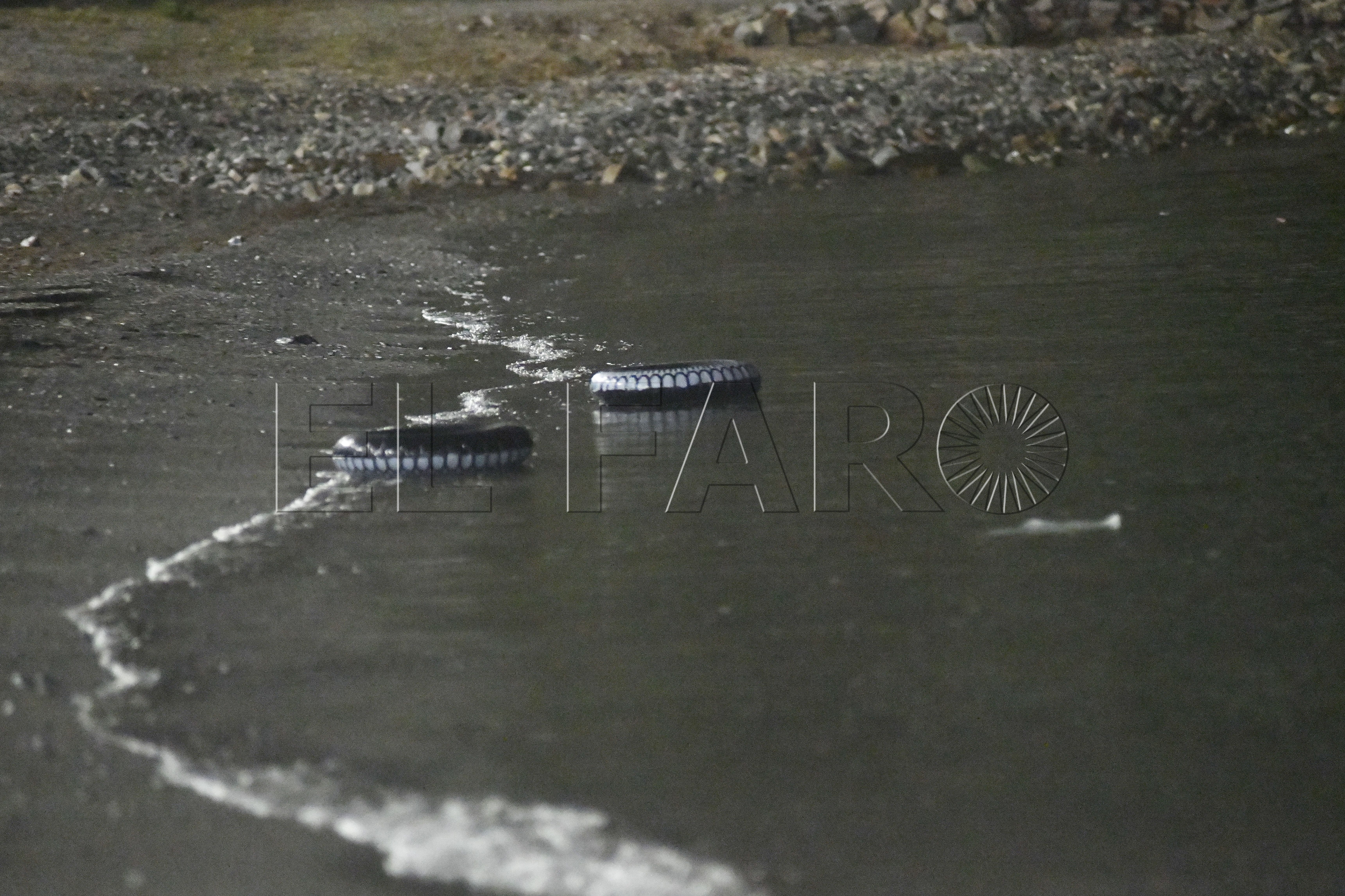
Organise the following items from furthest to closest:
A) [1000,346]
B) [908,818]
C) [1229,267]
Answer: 1. [1229,267]
2. [1000,346]
3. [908,818]

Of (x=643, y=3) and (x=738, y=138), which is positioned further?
(x=643, y=3)

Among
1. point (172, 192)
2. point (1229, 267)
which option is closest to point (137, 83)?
point (172, 192)

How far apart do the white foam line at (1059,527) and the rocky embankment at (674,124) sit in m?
11.8

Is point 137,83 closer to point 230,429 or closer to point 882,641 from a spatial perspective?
point 230,429

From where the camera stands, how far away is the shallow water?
8.92 ft

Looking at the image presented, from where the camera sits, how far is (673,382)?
255 inches

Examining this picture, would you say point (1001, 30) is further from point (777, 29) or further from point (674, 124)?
point (674, 124)

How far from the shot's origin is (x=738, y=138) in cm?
1839

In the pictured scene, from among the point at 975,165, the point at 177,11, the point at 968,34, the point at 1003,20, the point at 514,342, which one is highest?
the point at 177,11

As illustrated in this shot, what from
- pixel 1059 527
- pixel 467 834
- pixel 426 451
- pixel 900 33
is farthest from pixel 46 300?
pixel 900 33

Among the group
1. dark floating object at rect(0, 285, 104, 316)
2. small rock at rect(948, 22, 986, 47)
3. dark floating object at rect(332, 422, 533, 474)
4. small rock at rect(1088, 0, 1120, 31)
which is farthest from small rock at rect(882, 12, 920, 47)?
dark floating object at rect(332, 422, 533, 474)

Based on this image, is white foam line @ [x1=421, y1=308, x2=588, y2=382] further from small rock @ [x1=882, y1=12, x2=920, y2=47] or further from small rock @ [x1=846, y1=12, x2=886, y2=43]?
small rock @ [x1=882, y1=12, x2=920, y2=47]

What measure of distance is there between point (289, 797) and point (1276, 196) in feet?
39.3

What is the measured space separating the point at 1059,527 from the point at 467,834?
7.20 feet
